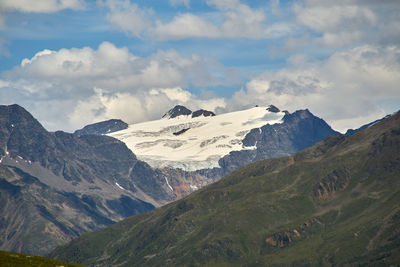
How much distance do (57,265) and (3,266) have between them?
15124 mm

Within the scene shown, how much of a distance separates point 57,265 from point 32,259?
29.9ft

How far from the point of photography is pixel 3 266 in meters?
172

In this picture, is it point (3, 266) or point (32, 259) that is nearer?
point (3, 266)

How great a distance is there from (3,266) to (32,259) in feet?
48.1

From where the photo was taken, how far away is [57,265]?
595ft

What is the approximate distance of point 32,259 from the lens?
18588 centimetres
